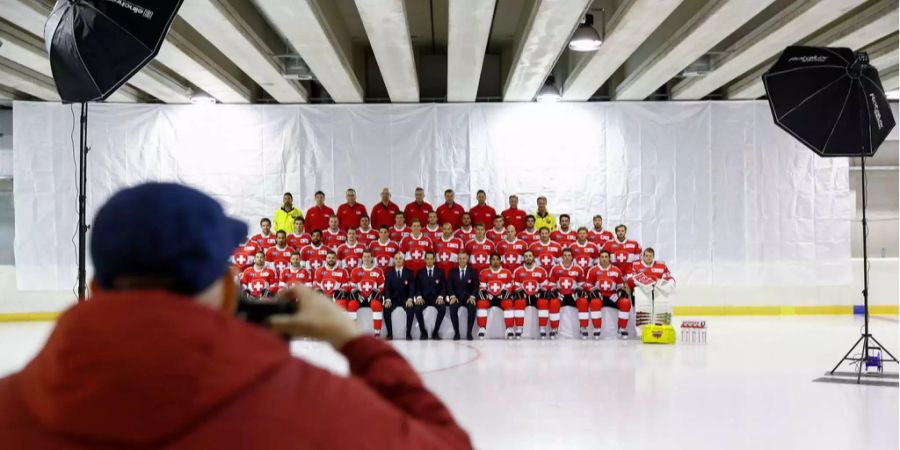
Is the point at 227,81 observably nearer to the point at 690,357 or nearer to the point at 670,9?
the point at 670,9

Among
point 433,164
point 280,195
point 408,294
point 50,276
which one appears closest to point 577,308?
point 408,294

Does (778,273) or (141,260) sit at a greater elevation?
(141,260)

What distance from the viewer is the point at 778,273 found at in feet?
45.0

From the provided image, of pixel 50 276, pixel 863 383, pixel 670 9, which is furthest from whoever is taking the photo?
pixel 50 276

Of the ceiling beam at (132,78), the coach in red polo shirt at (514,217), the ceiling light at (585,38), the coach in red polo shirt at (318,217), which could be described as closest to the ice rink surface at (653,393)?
the coach in red polo shirt at (514,217)

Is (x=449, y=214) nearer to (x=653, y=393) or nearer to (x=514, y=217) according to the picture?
(x=514, y=217)

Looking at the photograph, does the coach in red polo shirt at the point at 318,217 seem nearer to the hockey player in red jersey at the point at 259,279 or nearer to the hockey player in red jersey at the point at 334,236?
the hockey player in red jersey at the point at 334,236

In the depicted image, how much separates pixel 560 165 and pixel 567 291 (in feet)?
10.6

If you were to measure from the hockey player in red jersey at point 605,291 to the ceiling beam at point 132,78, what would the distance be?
682 cm

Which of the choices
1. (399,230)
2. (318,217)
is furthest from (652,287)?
(318,217)

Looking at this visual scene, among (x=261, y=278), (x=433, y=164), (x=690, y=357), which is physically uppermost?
(x=433, y=164)

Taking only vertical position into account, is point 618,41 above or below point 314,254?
above

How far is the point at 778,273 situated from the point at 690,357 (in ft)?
19.7

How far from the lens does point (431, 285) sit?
10.9 m
